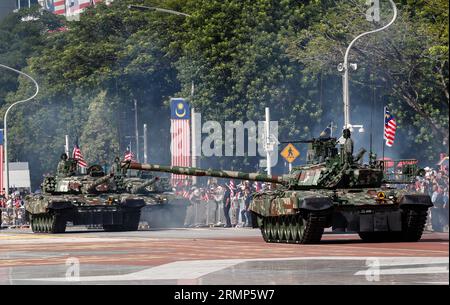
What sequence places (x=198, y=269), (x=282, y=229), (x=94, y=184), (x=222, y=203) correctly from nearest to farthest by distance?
1. (x=198, y=269)
2. (x=282, y=229)
3. (x=94, y=184)
4. (x=222, y=203)

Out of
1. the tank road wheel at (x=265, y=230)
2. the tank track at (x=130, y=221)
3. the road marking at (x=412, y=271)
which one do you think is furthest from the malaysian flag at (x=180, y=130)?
the road marking at (x=412, y=271)

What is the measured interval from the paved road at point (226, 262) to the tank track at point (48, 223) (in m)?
10.2

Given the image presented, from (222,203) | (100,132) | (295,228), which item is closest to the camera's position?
(295,228)

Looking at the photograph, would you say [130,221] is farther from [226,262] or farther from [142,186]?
[226,262]

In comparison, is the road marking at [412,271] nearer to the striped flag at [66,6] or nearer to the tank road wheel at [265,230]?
the tank road wheel at [265,230]

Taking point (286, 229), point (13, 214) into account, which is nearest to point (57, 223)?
point (286, 229)

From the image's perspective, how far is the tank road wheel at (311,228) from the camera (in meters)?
32.1

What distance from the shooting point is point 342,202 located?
32500 mm

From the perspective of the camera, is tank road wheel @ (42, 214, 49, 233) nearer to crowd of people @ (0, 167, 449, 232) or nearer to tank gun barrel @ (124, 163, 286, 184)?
crowd of people @ (0, 167, 449, 232)

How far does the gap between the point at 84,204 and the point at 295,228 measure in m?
16.4

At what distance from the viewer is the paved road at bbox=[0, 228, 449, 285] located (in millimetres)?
20469

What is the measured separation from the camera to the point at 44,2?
192 metres

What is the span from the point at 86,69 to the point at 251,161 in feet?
84.7
